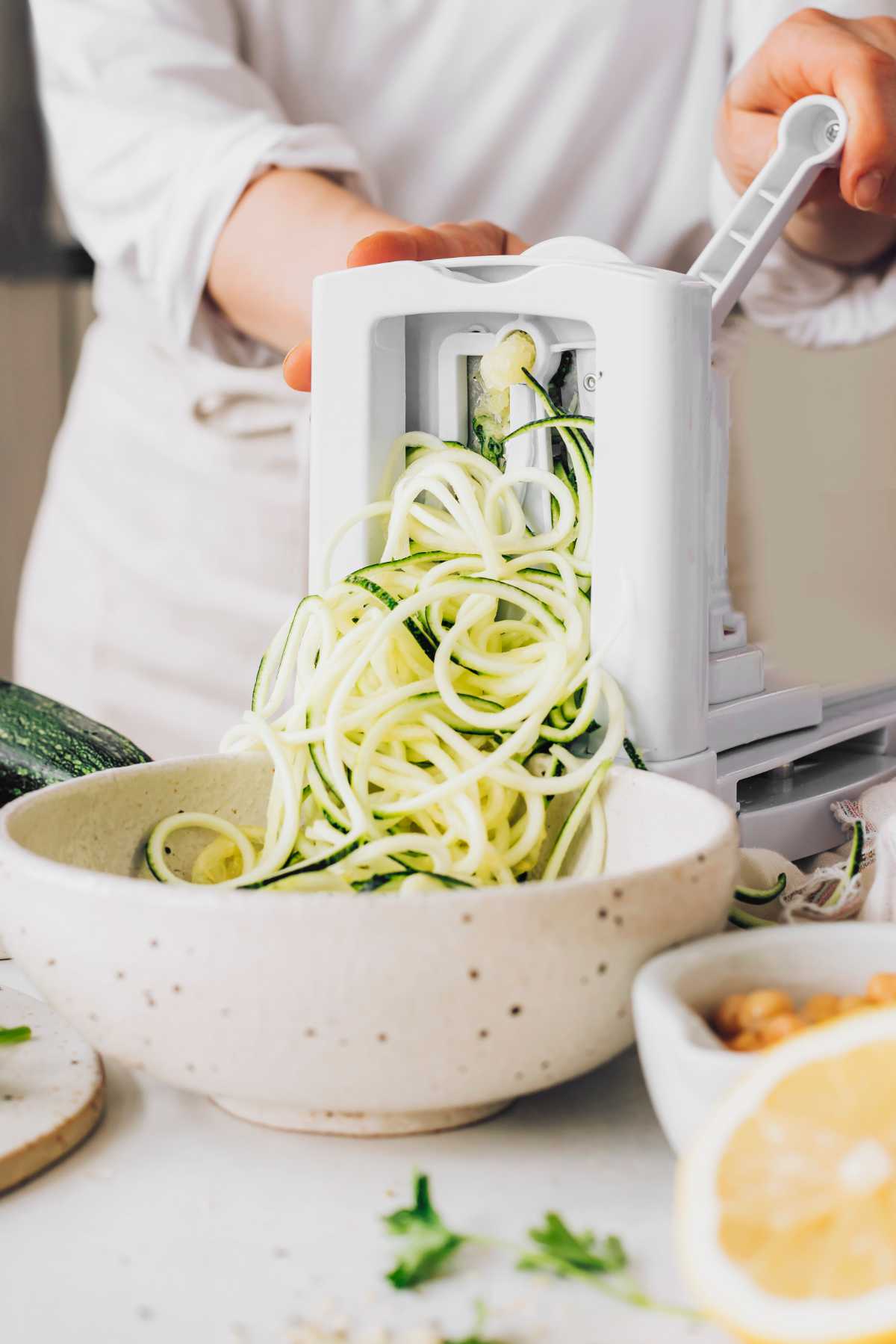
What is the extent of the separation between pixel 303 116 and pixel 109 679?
0.73 meters

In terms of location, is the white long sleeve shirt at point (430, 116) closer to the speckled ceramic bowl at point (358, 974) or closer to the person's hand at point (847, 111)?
the person's hand at point (847, 111)

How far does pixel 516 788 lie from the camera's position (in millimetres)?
626

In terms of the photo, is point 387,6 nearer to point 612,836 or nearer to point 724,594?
point 724,594

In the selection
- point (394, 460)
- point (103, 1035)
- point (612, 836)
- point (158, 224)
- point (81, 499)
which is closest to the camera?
point (103, 1035)

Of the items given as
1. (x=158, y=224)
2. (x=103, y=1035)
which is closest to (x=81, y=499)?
(x=158, y=224)

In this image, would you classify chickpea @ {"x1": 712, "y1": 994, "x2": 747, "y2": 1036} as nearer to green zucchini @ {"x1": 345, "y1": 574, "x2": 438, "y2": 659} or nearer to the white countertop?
the white countertop

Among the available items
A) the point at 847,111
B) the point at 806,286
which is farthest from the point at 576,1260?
the point at 806,286

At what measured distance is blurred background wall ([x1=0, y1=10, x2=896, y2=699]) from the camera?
208 centimetres

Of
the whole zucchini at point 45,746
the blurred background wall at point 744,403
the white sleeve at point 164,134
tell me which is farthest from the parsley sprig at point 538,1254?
the blurred background wall at point 744,403

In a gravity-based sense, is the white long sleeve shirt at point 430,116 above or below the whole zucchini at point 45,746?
above

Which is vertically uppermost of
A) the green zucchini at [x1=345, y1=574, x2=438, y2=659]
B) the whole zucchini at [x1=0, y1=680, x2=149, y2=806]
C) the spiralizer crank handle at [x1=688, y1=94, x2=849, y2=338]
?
the spiralizer crank handle at [x1=688, y1=94, x2=849, y2=338]

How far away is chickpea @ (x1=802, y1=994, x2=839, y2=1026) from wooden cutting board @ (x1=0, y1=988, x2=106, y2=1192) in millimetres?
284

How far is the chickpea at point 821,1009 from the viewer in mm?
469

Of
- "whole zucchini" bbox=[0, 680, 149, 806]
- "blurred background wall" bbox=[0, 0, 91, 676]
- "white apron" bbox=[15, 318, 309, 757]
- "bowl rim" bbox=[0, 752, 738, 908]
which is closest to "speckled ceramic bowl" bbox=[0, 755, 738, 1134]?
"bowl rim" bbox=[0, 752, 738, 908]
